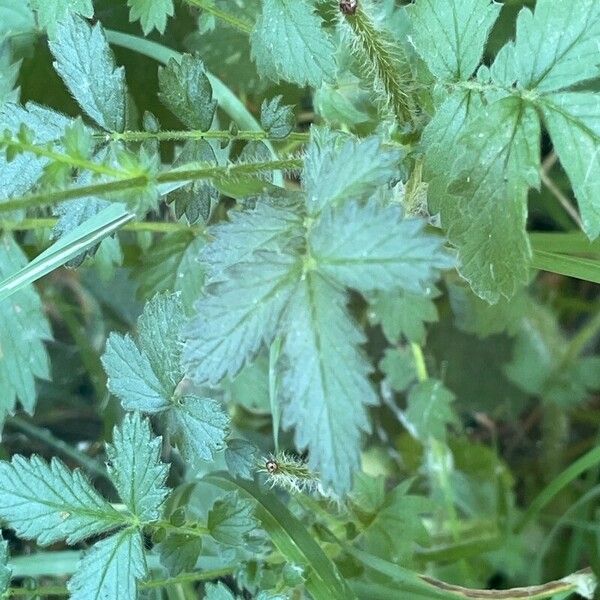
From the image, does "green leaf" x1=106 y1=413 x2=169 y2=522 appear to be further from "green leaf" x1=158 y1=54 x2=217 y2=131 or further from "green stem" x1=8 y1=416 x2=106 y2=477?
"green stem" x1=8 y1=416 x2=106 y2=477

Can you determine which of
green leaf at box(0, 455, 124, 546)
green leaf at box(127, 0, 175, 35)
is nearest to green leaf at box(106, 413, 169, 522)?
green leaf at box(0, 455, 124, 546)

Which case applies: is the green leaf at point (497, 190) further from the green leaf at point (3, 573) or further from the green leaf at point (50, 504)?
the green leaf at point (3, 573)

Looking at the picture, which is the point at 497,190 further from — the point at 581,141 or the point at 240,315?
the point at 240,315

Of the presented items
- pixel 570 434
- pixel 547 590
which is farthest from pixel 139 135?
pixel 570 434

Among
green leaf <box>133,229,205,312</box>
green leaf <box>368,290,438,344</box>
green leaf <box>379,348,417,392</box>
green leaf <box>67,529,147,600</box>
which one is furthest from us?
green leaf <box>379,348,417,392</box>

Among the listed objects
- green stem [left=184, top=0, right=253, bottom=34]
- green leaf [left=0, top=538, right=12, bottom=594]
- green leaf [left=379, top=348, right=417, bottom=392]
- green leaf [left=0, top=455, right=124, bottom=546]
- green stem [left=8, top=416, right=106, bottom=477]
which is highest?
green stem [left=184, top=0, right=253, bottom=34]

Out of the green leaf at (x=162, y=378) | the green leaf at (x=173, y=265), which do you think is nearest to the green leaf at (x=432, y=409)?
the green leaf at (x=173, y=265)

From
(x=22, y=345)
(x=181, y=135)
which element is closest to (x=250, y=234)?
(x=181, y=135)
